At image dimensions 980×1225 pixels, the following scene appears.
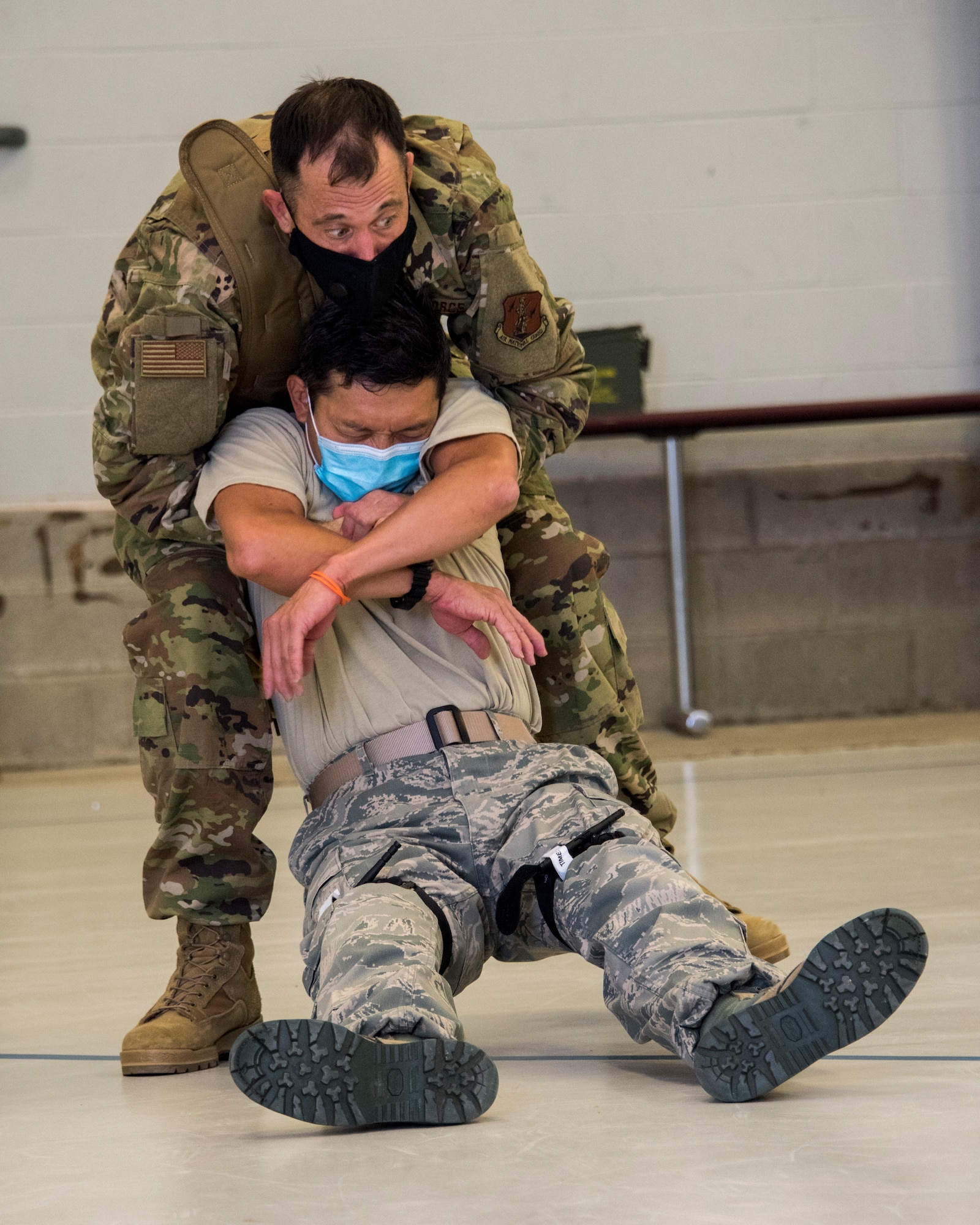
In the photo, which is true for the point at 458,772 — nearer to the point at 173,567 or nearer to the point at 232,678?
the point at 232,678

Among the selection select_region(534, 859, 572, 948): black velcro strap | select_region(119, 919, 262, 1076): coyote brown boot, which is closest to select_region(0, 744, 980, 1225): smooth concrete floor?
select_region(119, 919, 262, 1076): coyote brown boot

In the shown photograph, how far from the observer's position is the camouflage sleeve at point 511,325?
1.70 m

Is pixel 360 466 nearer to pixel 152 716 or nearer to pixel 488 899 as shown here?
pixel 152 716

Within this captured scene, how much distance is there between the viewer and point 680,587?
421 cm

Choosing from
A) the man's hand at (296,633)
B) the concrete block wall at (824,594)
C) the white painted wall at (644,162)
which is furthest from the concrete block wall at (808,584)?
the man's hand at (296,633)

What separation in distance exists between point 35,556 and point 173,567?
273cm

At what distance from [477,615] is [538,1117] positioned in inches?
20.6

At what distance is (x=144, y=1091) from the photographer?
55.8 inches

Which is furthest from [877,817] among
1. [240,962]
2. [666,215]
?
[666,215]

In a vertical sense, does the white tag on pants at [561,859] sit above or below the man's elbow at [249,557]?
below

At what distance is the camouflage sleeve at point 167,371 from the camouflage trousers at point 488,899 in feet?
1.40

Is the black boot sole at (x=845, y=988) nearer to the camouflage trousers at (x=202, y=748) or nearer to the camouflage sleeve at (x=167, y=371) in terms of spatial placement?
the camouflage trousers at (x=202, y=748)

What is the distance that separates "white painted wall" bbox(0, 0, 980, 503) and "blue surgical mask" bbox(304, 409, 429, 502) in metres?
2.81

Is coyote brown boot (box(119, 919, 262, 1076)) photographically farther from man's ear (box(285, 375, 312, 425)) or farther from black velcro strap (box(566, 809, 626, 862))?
man's ear (box(285, 375, 312, 425))
